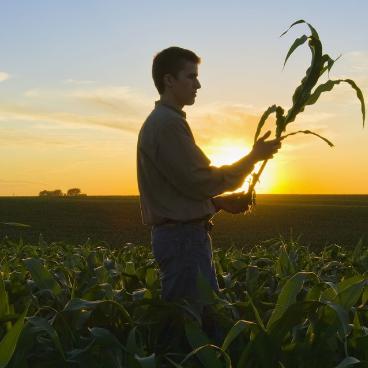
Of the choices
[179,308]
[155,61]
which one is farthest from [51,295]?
[155,61]

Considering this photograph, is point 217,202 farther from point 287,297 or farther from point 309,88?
point 287,297

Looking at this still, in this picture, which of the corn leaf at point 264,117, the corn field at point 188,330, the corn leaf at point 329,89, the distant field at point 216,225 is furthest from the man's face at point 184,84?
the distant field at point 216,225

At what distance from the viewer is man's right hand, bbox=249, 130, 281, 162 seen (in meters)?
3.30

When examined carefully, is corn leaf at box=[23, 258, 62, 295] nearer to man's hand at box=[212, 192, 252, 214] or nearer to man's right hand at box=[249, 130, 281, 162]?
man's hand at box=[212, 192, 252, 214]

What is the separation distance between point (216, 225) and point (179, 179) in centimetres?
2709

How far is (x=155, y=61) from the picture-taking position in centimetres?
376

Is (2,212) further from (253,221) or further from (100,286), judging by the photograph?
(100,286)

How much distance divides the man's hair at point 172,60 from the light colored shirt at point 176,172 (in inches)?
7.7

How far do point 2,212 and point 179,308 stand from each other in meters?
37.9

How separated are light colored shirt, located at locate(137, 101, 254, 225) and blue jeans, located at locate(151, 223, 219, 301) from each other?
0.27 feet

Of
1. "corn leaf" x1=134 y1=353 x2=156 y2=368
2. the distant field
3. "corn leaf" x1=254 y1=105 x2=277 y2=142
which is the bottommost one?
the distant field

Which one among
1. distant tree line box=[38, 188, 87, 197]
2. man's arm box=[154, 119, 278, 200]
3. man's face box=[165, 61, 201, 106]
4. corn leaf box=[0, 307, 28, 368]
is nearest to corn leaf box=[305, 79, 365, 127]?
man's arm box=[154, 119, 278, 200]

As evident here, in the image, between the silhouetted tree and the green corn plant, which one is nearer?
the green corn plant

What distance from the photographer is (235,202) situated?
380cm
